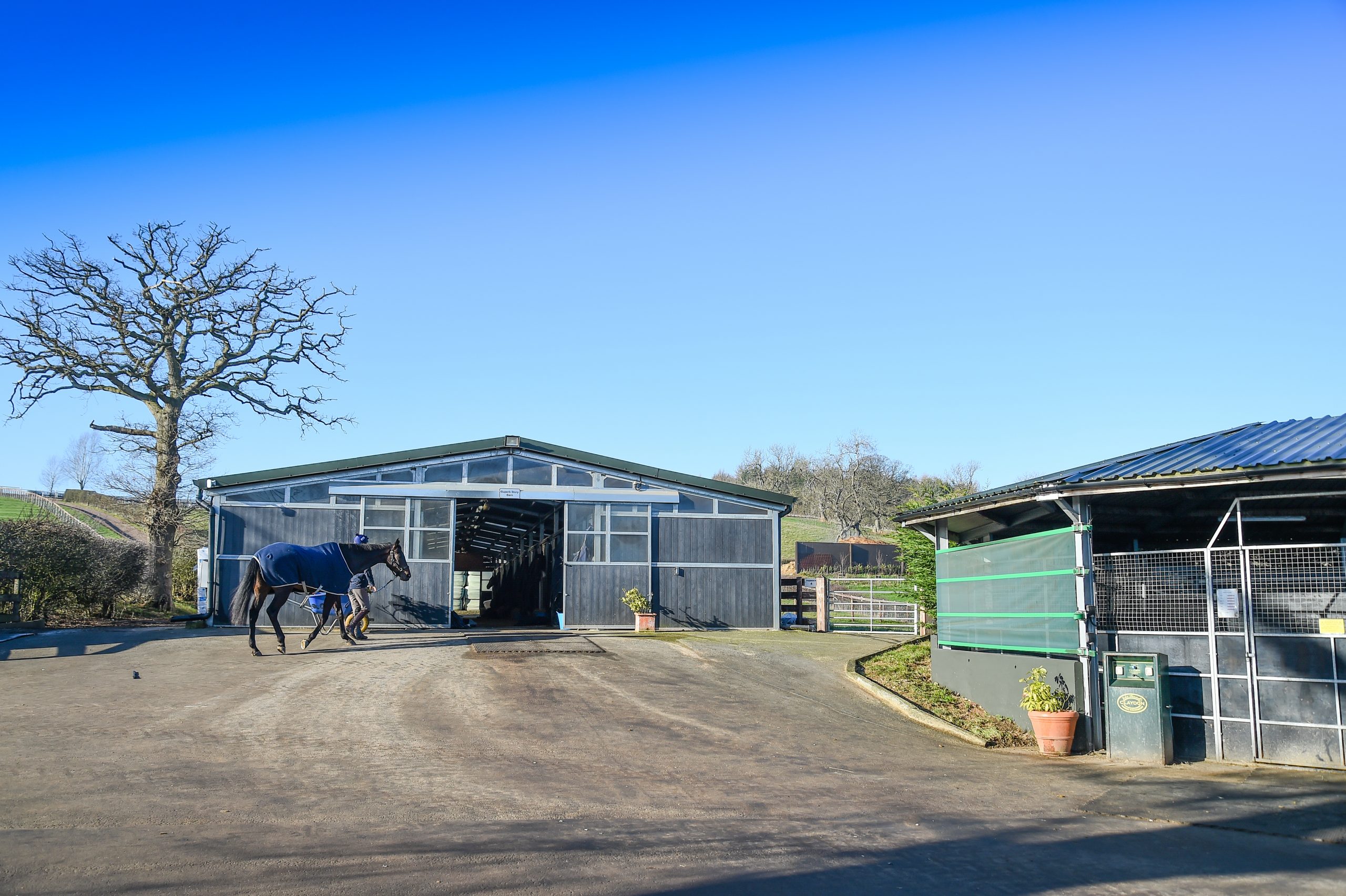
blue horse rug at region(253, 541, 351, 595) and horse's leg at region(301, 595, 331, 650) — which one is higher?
blue horse rug at region(253, 541, 351, 595)

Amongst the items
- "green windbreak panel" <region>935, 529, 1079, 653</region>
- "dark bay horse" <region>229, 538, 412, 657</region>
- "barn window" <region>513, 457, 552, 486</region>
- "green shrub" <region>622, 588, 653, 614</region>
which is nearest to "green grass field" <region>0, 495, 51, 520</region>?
"barn window" <region>513, 457, 552, 486</region>

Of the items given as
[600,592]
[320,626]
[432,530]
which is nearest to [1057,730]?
[320,626]

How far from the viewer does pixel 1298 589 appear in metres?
10.1

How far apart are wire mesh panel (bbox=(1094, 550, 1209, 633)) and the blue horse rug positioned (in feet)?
38.8

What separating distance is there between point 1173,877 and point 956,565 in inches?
335

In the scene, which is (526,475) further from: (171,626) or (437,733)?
(437,733)

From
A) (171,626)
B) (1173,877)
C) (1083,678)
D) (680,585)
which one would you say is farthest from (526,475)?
(1173,877)

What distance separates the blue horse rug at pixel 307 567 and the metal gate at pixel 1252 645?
12140 millimetres

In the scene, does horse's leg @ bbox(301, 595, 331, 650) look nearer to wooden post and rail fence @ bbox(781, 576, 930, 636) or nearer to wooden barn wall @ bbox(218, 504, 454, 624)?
wooden barn wall @ bbox(218, 504, 454, 624)

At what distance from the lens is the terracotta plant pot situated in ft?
35.7

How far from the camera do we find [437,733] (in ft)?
33.6

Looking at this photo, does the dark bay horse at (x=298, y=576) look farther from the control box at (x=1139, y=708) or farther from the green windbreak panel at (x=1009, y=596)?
the control box at (x=1139, y=708)

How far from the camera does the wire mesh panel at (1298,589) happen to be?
9773 millimetres

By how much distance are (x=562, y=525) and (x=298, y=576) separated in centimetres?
945
